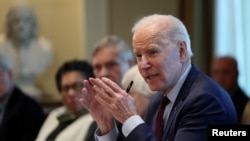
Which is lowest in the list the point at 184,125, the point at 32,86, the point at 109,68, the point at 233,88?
the point at 32,86

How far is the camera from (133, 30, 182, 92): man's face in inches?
74.8

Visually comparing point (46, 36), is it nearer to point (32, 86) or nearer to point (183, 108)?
point (32, 86)

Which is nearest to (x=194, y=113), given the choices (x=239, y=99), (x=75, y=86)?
(x=75, y=86)

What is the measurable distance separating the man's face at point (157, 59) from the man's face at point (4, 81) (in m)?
1.89

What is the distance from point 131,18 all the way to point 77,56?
2.04ft

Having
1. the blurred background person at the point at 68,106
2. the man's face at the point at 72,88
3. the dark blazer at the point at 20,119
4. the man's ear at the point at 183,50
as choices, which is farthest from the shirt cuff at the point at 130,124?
the dark blazer at the point at 20,119

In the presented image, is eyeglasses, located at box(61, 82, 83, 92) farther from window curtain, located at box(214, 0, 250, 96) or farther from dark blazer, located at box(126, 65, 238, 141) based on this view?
window curtain, located at box(214, 0, 250, 96)

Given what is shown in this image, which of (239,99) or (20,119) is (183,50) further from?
(20,119)

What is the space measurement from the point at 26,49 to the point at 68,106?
162 centimetres

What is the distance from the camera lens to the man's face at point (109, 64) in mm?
3076

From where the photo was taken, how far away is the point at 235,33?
4.34m

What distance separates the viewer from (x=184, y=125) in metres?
1.87

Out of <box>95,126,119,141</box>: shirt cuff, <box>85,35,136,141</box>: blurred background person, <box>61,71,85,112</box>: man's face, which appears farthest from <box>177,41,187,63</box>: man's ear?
<box>61,71,85,112</box>: man's face

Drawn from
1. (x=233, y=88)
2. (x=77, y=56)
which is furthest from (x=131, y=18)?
(x=233, y=88)
